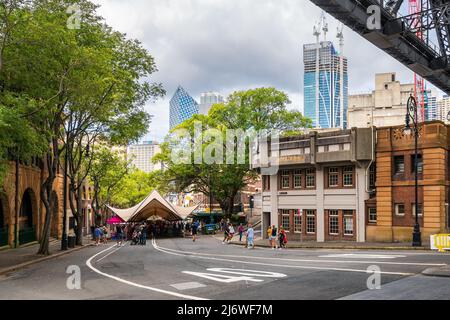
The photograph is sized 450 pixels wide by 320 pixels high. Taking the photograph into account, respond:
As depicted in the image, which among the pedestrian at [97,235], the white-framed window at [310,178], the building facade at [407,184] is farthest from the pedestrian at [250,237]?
the pedestrian at [97,235]

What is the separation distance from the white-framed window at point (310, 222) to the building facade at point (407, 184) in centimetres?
498

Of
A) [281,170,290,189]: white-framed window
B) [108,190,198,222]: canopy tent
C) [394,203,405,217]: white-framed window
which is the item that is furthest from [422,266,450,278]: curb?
[108,190,198,222]: canopy tent

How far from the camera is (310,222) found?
40.4 meters

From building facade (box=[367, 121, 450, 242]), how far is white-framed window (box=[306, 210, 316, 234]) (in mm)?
4983

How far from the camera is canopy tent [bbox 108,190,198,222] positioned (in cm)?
4831

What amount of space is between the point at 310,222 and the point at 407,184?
918cm

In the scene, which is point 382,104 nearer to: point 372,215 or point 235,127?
point 235,127

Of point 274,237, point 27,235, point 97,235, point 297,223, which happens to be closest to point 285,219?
point 297,223

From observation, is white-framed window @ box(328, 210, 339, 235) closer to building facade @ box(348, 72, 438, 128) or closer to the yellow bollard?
the yellow bollard

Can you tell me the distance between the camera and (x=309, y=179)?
40781 mm

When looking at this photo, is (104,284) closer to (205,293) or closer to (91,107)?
(205,293)

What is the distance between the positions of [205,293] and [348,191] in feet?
84.3

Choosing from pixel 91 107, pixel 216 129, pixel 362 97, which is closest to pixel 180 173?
pixel 216 129

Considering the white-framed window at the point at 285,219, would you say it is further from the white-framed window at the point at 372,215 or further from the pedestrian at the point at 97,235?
the pedestrian at the point at 97,235
